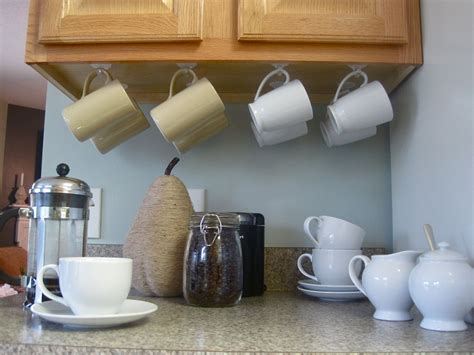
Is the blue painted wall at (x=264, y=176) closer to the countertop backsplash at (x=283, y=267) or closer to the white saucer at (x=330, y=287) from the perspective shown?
the countertop backsplash at (x=283, y=267)

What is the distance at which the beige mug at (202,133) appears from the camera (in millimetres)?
1093

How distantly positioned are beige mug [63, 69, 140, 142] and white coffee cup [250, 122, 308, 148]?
1.02ft

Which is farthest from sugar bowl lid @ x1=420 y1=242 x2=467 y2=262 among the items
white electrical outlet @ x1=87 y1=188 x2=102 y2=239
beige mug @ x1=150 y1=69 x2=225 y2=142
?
white electrical outlet @ x1=87 y1=188 x2=102 y2=239

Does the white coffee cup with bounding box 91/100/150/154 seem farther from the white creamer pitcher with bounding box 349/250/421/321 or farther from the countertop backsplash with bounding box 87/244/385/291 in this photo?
the white creamer pitcher with bounding box 349/250/421/321

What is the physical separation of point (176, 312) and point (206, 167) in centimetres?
49

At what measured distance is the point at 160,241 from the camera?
1.01 metres

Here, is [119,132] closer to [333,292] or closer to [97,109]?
[97,109]

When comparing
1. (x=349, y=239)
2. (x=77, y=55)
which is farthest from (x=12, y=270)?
(x=349, y=239)

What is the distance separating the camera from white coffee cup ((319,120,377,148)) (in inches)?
43.7

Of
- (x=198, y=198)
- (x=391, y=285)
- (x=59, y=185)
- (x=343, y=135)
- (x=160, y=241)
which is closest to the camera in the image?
(x=391, y=285)

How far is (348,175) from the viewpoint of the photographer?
1238 mm

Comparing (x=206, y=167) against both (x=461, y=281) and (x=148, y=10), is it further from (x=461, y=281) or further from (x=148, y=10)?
(x=461, y=281)

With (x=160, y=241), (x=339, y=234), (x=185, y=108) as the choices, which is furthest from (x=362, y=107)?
(x=160, y=241)

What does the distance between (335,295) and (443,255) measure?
0.31 m
